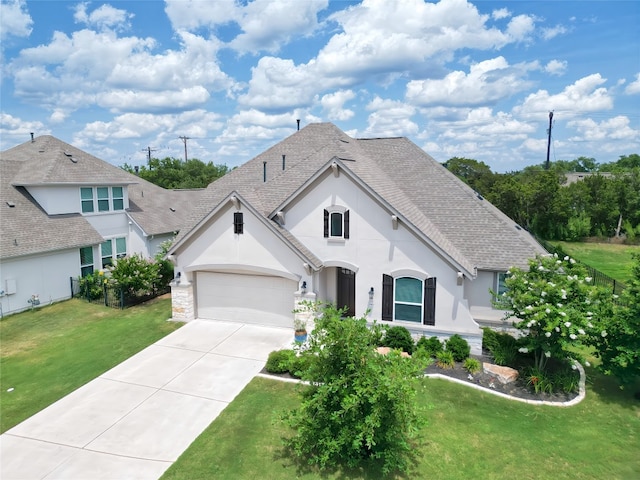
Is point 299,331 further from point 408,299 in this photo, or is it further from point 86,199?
point 86,199

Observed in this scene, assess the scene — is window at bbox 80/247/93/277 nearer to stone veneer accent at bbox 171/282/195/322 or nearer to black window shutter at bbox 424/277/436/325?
stone veneer accent at bbox 171/282/195/322

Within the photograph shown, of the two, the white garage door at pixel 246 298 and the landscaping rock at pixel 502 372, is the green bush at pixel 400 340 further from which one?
the white garage door at pixel 246 298

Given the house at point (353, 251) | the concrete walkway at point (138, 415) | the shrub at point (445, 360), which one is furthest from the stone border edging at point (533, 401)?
the concrete walkway at point (138, 415)

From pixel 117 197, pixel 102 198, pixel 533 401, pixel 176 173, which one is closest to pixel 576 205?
pixel 533 401

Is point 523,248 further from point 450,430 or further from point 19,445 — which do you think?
point 19,445

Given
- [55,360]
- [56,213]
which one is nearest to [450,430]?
[55,360]

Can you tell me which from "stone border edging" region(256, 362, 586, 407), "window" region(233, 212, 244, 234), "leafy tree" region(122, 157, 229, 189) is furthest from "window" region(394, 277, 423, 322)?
"leafy tree" region(122, 157, 229, 189)
